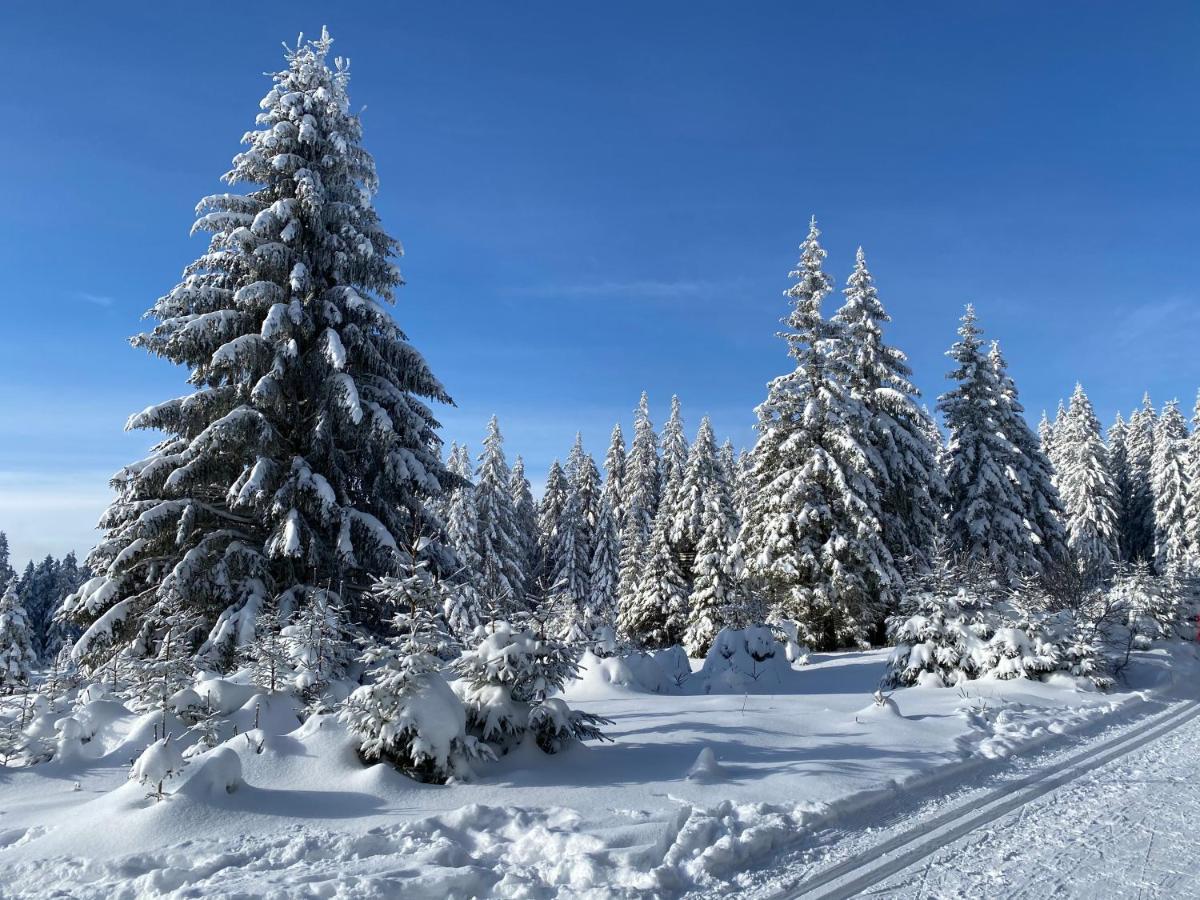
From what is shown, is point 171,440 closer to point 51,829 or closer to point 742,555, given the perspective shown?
point 51,829

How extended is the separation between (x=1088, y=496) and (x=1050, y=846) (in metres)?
45.2

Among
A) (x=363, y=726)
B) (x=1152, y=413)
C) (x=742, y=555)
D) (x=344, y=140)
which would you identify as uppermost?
(x=1152, y=413)

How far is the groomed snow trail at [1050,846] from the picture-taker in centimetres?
449

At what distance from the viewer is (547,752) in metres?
6.70

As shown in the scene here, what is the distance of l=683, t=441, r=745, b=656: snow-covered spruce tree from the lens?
2592 cm

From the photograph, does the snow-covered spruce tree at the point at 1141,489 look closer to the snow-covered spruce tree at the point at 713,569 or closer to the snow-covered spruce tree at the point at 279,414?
the snow-covered spruce tree at the point at 713,569

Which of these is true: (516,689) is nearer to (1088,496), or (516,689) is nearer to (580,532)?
(580,532)

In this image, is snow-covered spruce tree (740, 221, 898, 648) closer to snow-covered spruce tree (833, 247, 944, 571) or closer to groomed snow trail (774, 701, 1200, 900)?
snow-covered spruce tree (833, 247, 944, 571)

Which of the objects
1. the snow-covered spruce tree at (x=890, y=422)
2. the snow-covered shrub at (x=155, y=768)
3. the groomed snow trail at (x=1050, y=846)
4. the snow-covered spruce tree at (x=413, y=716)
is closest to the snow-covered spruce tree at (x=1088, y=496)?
the snow-covered spruce tree at (x=890, y=422)

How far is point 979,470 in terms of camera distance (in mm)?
26797

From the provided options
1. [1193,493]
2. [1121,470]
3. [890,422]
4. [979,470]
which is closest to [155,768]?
[890,422]

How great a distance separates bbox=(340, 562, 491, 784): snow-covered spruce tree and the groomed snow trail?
2830mm

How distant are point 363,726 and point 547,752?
1.69 m

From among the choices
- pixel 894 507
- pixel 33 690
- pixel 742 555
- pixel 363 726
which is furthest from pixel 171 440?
pixel 894 507
